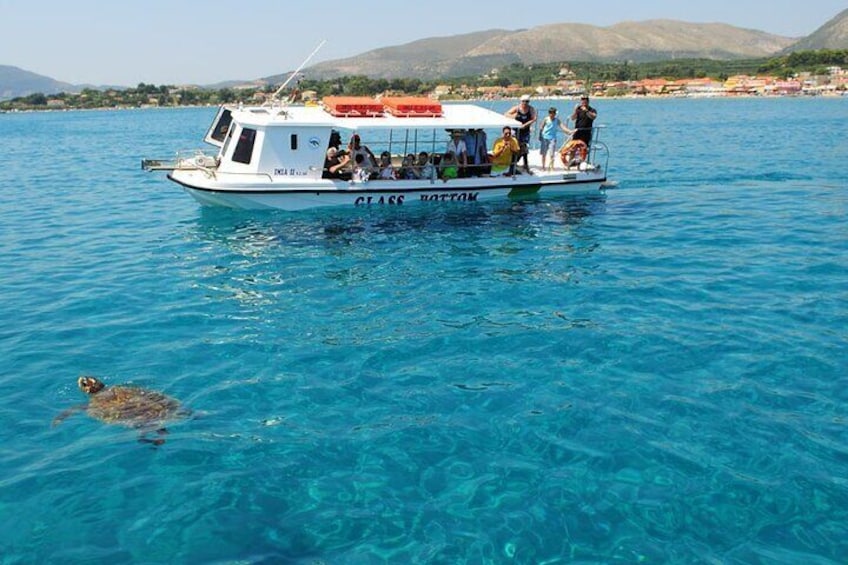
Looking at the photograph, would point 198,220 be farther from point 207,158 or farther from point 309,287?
point 309,287

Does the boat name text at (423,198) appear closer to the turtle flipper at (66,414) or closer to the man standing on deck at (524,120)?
the man standing on deck at (524,120)

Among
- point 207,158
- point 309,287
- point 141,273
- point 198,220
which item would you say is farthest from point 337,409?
point 207,158

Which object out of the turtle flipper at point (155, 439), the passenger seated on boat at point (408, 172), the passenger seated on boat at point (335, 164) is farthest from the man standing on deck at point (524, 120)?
the turtle flipper at point (155, 439)

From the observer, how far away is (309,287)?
1532 centimetres

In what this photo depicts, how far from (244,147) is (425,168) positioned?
5799 millimetres

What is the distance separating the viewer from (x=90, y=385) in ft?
33.6

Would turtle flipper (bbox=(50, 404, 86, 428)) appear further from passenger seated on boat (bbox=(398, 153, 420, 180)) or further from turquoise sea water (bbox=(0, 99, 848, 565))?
passenger seated on boat (bbox=(398, 153, 420, 180))

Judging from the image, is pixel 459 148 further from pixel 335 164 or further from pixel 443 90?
pixel 443 90

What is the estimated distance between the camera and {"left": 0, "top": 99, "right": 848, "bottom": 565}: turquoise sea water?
7465 mm

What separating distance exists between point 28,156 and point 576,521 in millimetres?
50377

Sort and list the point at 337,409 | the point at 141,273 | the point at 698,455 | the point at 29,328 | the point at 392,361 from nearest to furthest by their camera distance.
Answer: the point at 698,455
the point at 337,409
the point at 392,361
the point at 29,328
the point at 141,273

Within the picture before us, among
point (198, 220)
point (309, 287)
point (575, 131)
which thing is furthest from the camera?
point (575, 131)

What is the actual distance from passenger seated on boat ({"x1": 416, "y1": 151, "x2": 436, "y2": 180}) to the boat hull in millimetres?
411

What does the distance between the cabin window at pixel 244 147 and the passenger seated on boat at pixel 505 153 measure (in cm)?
795
